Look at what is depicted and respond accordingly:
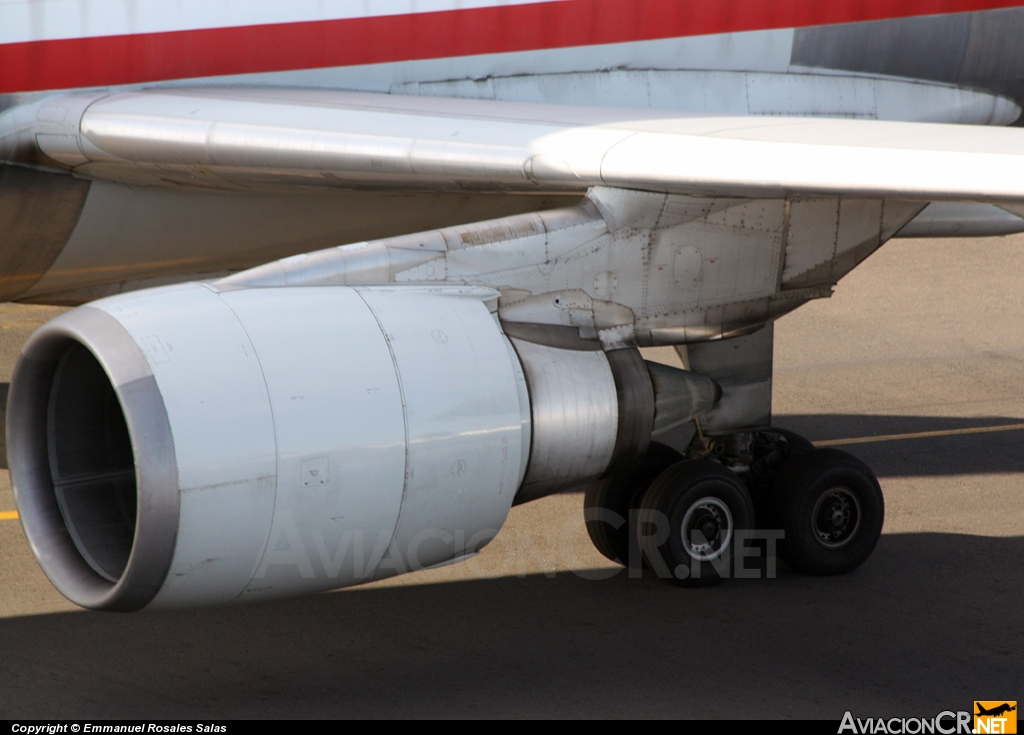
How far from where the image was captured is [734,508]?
7.39m

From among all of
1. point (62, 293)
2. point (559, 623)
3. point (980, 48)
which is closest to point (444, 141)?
point (559, 623)

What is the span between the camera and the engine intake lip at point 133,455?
491 cm

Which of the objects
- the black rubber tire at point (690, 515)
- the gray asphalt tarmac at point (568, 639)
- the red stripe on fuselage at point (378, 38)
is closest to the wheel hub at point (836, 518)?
the gray asphalt tarmac at point (568, 639)

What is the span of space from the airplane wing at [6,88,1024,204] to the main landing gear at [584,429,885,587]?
6.65ft

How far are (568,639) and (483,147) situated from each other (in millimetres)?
2566

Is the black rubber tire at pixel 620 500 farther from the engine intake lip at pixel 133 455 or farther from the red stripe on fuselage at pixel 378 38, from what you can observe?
the engine intake lip at pixel 133 455

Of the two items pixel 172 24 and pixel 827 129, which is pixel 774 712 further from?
pixel 172 24

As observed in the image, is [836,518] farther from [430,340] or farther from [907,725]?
[430,340]

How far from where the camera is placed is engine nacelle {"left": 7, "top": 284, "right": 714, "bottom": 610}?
16.3ft

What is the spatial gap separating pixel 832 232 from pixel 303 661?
140 inches

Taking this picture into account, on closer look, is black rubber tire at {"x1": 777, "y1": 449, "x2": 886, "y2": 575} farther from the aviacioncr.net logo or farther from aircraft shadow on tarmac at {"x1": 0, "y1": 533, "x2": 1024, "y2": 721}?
the aviacioncr.net logo

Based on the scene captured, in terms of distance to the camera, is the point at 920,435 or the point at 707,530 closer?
the point at 707,530

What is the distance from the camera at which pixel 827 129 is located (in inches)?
240

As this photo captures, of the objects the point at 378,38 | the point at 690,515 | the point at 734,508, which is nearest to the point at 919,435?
the point at 734,508
